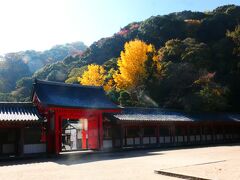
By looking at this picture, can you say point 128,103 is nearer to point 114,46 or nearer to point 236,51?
point 236,51

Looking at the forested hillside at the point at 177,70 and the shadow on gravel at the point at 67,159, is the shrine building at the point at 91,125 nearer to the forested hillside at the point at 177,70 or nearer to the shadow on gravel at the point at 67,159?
the shadow on gravel at the point at 67,159

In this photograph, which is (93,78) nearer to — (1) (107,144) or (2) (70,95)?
(1) (107,144)

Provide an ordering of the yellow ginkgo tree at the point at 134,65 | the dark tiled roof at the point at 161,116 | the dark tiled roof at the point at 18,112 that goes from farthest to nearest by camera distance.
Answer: the yellow ginkgo tree at the point at 134,65
the dark tiled roof at the point at 161,116
the dark tiled roof at the point at 18,112

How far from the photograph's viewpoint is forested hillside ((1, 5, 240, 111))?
4704 centimetres

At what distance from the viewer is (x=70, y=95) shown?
30.8 metres

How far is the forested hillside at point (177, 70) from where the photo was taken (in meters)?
47.0

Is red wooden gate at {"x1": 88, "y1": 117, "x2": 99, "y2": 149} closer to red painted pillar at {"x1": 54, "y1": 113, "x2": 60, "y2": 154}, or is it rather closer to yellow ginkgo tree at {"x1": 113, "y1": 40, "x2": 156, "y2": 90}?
red painted pillar at {"x1": 54, "y1": 113, "x2": 60, "y2": 154}

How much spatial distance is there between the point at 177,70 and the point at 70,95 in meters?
25.0

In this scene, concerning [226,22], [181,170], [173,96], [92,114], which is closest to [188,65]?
[173,96]

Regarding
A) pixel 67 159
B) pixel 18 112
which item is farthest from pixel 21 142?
pixel 67 159

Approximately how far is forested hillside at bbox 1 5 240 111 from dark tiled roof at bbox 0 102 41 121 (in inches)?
769

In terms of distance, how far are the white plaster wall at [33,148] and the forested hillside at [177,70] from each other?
19.8 metres

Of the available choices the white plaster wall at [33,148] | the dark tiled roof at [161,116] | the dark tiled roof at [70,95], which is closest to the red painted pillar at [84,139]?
the dark tiled roof at [161,116]

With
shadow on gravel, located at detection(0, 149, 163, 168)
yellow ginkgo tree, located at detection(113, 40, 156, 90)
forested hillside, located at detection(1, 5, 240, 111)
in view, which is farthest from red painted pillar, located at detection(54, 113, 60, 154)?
yellow ginkgo tree, located at detection(113, 40, 156, 90)
